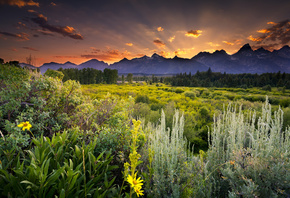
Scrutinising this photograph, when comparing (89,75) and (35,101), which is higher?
(89,75)

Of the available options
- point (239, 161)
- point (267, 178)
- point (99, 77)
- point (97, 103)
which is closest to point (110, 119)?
point (97, 103)

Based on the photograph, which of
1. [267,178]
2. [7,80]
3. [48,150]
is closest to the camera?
[48,150]

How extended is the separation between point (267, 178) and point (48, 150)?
353 cm

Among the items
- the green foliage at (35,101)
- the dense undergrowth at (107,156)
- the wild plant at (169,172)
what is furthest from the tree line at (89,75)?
the wild plant at (169,172)

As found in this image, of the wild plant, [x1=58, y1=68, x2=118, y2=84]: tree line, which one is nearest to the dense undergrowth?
the wild plant

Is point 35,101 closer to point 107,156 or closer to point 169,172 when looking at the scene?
point 107,156

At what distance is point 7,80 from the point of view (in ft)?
11.5

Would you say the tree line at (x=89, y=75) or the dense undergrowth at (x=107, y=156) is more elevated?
the tree line at (x=89, y=75)

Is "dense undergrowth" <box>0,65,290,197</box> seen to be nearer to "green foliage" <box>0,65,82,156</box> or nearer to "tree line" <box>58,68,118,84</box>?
"green foliage" <box>0,65,82,156</box>

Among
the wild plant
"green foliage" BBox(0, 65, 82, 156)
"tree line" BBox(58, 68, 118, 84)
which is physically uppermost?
"tree line" BBox(58, 68, 118, 84)

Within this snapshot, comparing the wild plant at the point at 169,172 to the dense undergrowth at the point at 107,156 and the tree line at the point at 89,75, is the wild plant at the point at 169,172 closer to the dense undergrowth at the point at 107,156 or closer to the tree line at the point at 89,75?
the dense undergrowth at the point at 107,156

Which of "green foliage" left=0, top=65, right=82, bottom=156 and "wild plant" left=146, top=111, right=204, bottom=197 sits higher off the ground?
"green foliage" left=0, top=65, right=82, bottom=156

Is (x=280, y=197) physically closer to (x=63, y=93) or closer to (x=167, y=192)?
(x=167, y=192)

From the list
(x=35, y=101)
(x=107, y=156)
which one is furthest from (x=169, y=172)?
(x=35, y=101)
